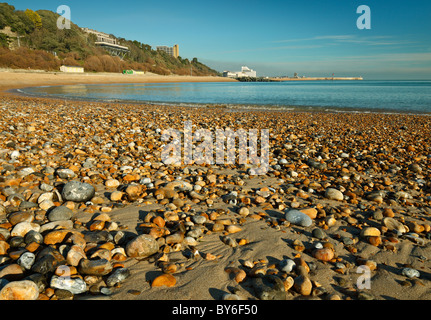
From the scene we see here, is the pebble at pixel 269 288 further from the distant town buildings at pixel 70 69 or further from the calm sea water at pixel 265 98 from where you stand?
the distant town buildings at pixel 70 69

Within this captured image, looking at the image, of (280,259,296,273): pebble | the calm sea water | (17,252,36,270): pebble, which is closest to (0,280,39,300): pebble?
(17,252,36,270): pebble

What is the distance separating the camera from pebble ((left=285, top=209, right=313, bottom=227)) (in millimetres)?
2994

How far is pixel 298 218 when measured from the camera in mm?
3051

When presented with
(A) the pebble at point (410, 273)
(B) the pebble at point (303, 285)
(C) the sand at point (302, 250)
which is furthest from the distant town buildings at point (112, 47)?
(A) the pebble at point (410, 273)

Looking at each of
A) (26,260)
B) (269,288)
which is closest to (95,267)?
(26,260)

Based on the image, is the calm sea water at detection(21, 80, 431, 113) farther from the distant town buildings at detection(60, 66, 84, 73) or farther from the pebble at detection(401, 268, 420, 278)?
the distant town buildings at detection(60, 66, 84, 73)

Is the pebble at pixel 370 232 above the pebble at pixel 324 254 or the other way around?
above

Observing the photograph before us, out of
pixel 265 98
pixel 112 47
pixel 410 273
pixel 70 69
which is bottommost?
pixel 410 273

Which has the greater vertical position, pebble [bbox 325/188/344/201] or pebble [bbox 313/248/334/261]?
pebble [bbox 325/188/344/201]

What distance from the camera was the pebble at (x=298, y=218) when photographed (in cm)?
299

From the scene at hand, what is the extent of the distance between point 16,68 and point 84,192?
61.9m

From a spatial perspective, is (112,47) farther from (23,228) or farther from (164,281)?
(164,281)

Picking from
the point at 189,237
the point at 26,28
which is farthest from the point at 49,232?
the point at 26,28
